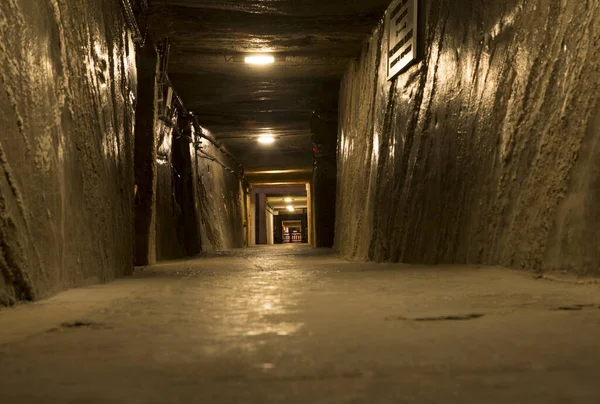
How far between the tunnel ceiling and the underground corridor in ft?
0.15

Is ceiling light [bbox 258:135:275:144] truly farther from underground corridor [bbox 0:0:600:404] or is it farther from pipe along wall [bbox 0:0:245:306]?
pipe along wall [bbox 0:0:245:306]

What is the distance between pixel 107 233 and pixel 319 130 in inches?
272

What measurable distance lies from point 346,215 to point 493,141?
4527 mm

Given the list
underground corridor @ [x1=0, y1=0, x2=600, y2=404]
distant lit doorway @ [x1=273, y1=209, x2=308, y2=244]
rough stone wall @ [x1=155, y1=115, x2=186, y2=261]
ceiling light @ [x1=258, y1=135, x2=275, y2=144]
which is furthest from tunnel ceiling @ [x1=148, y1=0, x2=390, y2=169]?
distant lit doorway @ [x1=273, y1=209, x2=308, y2=244]

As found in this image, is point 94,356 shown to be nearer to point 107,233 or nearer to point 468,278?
point 468,278

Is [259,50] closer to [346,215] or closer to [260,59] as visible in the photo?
[260,59]

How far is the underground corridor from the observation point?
132 cm

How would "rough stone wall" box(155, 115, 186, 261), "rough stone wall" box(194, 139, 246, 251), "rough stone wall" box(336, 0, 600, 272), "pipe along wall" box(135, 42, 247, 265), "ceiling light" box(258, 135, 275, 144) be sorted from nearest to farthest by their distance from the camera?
1. "rough stone wall" box(336, 0, 600, 272)
2. "pipe along wall" box(135, 42, 247, 265)
3. "rough stone wall" box(155, 115, 186, 261)
4. "rough stone wall" box(194, 139, 246, 251)
5. "ceiling light" box(258, 135, 275, 144)

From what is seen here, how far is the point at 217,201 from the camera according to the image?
1238cm

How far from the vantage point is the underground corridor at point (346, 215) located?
4.34ft

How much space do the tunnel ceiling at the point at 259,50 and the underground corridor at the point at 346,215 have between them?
46 mm

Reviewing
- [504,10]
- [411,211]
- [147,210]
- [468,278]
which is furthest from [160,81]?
[468,278]

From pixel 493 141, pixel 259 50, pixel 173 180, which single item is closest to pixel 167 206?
pixel 173 180

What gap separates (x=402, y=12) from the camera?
18.4 feet
